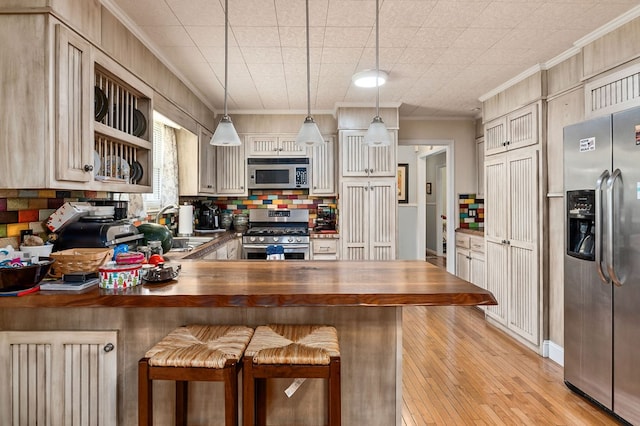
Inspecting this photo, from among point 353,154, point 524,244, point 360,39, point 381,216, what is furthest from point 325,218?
point 360,39

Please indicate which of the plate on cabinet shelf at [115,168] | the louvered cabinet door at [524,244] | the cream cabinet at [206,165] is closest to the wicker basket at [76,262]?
the plate on cabinet shelf at [115,168]

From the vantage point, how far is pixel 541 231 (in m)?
3.26

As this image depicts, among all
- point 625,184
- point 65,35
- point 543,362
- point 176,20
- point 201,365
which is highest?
point 176,20

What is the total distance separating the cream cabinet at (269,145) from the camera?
4.86 metres

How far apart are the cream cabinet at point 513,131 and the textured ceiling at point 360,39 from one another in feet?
1.15

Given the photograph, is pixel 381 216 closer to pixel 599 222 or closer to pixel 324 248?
pixel 324 248

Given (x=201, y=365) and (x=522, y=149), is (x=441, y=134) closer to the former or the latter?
(x=522, y=149)

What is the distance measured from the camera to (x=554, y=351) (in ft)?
10.3

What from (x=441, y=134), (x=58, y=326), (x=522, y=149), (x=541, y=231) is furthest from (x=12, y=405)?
(x=441, y=134)

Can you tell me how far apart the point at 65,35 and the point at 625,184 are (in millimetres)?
3023

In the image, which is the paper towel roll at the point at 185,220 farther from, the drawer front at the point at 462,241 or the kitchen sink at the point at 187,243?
the drawer front at the point at 462,241

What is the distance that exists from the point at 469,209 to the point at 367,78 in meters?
2.56

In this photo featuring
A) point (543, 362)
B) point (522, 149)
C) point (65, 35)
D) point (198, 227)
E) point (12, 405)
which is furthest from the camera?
point (198, 227)

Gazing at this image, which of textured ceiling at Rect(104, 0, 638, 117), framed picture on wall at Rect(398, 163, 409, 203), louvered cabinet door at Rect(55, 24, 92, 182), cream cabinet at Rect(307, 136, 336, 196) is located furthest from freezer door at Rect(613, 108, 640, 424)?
framed picture on wall at Rect(398, 163, 409, 203)
